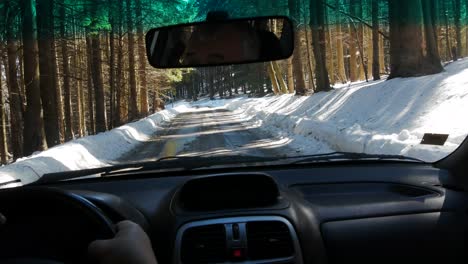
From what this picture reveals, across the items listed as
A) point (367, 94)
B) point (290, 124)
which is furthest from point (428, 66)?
point (290, 124)

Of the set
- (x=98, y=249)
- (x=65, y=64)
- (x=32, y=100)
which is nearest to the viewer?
(x=98, y=249)

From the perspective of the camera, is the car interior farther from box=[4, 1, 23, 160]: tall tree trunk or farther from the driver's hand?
box=[4, 1, 23, 160]: tall tree trunk

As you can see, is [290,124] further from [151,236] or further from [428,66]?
[151,236]

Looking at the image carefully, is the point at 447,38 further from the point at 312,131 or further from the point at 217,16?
the point at 217,16

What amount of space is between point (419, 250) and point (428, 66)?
17.4 meters

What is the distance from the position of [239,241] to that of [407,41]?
1566 cm

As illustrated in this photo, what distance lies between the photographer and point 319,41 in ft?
44.4

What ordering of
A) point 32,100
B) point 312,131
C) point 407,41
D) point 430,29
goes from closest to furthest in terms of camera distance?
1. point 312,131
2. point 407,41
3. point 430,29
4. point 32,100

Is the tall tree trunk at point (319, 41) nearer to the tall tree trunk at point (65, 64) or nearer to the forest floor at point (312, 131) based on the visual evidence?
the forest floor at point (312, 131)

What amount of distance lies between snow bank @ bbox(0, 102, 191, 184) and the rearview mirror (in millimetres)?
4404

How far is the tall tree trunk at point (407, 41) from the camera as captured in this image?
12.7 meters

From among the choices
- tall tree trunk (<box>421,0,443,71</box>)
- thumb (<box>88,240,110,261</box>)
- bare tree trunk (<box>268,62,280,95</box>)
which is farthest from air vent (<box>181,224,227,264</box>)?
tall tree trunk (<box>421,0,443,71</box>)

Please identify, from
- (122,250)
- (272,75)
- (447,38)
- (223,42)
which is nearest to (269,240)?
(122,250)

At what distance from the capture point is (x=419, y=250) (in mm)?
2688
